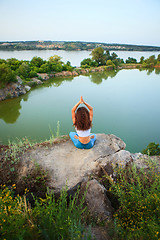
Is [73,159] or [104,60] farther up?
[104,60]

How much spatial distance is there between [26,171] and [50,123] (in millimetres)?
3763

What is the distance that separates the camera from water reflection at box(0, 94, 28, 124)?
23.3ft

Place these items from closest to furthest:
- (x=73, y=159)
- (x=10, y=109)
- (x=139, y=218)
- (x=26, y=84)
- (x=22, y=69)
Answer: (x=139, y=218), (x=73, y=159), (x=10, y=109), (x=26, y=84), (x=22, y=69)

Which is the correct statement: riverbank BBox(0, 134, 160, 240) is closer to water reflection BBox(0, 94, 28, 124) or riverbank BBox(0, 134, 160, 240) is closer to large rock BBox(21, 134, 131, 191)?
large rock BBox(21, 134, 131, 191)

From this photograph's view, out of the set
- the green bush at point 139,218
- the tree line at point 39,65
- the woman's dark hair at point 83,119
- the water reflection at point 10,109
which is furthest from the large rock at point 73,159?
the tree line at point 39,65

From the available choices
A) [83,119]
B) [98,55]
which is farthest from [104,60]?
[83,119]

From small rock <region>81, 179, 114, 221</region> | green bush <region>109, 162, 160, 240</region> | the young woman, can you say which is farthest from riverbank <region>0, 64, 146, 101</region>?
green bush <region>109, 162, 160, 240</region>

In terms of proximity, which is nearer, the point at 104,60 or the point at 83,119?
the point at 83,119

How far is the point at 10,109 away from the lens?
324 inches

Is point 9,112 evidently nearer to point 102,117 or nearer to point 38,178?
point 102,117

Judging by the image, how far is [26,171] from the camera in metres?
2.61

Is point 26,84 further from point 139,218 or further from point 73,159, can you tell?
point 139,218

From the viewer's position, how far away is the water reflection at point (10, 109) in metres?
7.11

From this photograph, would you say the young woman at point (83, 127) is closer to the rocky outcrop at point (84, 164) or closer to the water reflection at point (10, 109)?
the rocky outcrop at point (84, 164)
